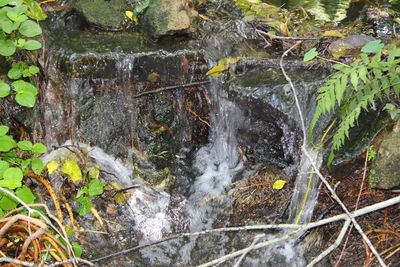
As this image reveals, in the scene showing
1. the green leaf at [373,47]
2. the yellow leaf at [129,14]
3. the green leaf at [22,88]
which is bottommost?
the green leaf at [22,88]

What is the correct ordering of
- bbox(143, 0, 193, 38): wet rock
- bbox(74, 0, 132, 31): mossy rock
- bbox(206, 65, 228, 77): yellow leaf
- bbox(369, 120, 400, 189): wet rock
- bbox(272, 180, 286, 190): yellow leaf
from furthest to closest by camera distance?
bbox(74, 0, 132, 31): mossy rock < bbox(143, 0, 193, 38): wet rock < bbox(206, 65, 228, 77): yellow leaf < bbox(272, 180, 286, 190): yellow leaf < bbox(369, 120, 400, 189): wet rock

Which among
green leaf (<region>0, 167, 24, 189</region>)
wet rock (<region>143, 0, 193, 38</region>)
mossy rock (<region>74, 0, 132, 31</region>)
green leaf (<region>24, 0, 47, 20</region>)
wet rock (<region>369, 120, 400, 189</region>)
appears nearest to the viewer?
green leaf (<region>0, 167, 24, 189</region>)

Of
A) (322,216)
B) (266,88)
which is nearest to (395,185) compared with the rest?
(322,216)

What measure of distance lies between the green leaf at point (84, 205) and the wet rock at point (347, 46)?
2.62m

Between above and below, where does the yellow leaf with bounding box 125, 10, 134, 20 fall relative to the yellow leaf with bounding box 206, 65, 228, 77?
above

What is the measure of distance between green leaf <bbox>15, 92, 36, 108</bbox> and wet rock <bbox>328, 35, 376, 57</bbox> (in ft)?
8.91

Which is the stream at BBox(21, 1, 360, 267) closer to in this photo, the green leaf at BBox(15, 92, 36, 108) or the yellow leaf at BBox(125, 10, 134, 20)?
the yellow leaf at BBox(125, 10, 134, 20)

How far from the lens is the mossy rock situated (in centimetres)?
423

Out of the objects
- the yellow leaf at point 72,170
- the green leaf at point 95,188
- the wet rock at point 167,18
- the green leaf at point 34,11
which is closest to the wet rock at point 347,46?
the wet rock at point 167,18

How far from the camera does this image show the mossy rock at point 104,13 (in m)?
4.23

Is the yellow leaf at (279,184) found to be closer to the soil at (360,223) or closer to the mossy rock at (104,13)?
the soil at (360,223)

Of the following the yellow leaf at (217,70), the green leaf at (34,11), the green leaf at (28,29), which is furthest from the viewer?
the yellow leaf at (217,70)

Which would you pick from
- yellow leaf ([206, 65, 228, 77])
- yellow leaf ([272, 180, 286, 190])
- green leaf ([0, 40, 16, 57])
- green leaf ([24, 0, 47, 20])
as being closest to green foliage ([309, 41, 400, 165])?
yellow leaf ([272, 180, 286, 190])

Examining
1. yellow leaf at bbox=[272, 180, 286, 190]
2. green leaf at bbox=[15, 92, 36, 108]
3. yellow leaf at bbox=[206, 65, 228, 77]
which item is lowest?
yellow leaf at bbox=[272, 180, 286, 190]
